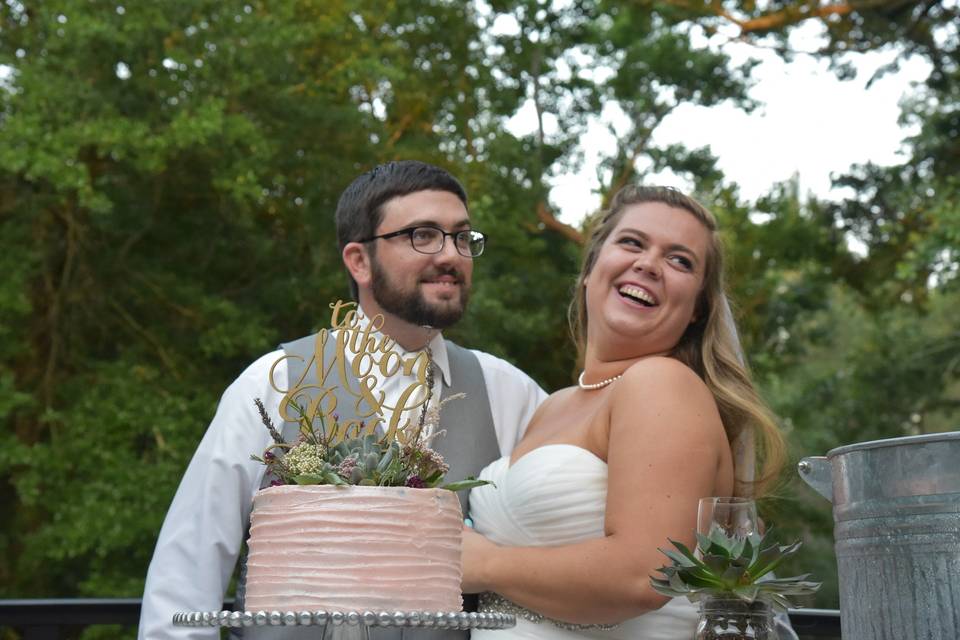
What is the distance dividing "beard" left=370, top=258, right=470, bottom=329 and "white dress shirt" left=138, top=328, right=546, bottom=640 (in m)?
0.37

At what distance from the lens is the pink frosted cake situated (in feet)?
7.46

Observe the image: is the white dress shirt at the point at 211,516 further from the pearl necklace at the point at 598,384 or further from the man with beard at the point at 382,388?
the pearl necklace at the point at 598,384

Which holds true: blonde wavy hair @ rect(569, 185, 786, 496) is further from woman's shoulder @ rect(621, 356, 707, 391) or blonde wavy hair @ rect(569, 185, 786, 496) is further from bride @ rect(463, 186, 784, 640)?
woman's shoulder @ rect(621, 356, 707, 391)

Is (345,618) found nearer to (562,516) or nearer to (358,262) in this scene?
(562,516)

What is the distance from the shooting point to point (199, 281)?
13.1 m

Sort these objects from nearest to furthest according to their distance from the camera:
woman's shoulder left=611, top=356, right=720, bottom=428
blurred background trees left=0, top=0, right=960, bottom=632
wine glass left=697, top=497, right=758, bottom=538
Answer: wine glass left=697, top=497, right=758, bottom=538
woman's shoulder left=611, top=356, right=720, bottom=428
blurred background trees left=0, top=0, right=960, bottom=632

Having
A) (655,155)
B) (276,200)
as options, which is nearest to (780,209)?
(655,155)

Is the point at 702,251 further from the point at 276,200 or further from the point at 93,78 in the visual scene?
the point at 276,200

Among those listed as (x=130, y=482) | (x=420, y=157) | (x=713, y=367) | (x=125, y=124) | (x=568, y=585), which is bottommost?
(x=568, y=585)

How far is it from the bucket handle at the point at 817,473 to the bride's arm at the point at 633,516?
91 cm

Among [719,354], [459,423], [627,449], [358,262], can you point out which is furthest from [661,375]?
[358,262]

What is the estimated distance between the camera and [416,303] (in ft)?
12.1

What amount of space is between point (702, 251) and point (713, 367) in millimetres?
314

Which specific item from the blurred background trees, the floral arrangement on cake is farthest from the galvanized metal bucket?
the blurred background trees
